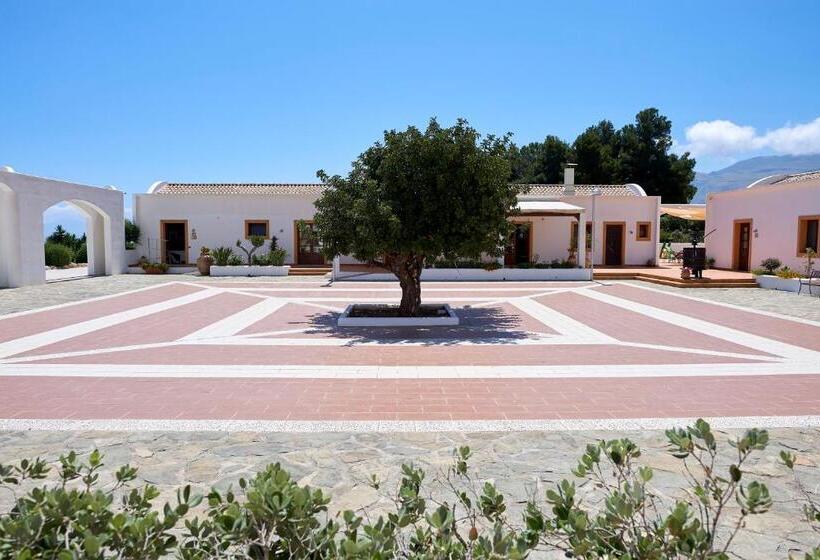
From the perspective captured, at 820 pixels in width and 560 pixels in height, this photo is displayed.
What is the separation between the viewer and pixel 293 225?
26172 millimetres

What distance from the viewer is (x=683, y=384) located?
6.95 m

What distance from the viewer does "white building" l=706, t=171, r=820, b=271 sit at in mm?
19953

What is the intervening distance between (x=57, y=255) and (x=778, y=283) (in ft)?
97.1

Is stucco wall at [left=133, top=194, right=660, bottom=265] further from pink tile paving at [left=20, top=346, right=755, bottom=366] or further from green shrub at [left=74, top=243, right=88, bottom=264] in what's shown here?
pink tile paving at [left=20, top=346, right=755, bottom=366]

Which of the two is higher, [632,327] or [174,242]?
[174,242]

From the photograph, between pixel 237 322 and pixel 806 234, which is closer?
pixel 237 322

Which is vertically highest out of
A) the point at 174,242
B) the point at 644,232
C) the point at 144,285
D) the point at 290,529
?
the point at 644,232

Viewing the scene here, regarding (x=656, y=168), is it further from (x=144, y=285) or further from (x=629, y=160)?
(x=144, y=285)

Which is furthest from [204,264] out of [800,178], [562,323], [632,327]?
[800,178]

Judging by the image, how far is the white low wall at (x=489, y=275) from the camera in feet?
72.4

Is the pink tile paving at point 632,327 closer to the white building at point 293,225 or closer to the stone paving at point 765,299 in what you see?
the stone paving at point 765,299

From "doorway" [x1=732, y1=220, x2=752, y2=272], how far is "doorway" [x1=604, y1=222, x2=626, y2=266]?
4472 millimetres

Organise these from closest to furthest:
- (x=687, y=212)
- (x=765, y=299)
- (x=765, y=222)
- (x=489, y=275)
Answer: (x=765, y=299) → (x=765, y=222) → (x=489, y=275) → (x=687, y=212)

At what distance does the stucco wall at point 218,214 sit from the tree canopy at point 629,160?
68.5 feet
